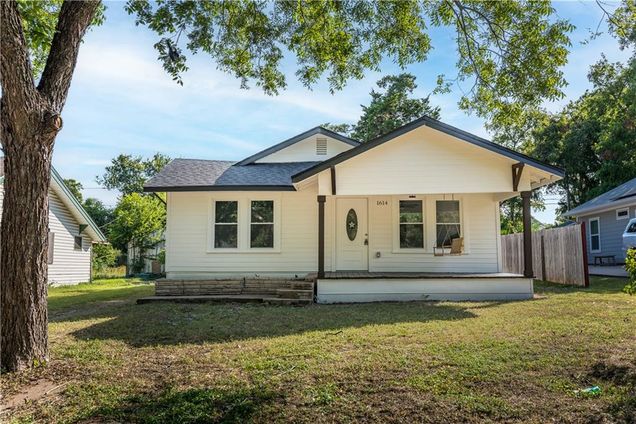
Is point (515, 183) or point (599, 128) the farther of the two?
point (599, 128)

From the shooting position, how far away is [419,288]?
10.1 meters

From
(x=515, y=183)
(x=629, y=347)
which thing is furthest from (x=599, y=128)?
(x=629, y=347)

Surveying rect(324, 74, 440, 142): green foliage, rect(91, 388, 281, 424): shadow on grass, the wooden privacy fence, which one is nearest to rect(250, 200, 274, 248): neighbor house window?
rect(91, 388, 281, 424): shadow on grass

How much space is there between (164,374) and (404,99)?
2829cm

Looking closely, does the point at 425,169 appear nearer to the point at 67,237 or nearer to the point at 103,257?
the point at 67,237

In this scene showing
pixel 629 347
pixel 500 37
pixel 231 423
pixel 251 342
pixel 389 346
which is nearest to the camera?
pixel 231 423

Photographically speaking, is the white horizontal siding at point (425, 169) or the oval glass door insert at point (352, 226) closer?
the white horizontal siding at point (425, 169)

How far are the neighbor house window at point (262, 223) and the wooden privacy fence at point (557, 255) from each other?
8.61 meters

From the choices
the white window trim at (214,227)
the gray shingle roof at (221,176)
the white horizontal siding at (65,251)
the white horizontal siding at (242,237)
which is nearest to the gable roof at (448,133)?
the gray shingle roof at (221,176)

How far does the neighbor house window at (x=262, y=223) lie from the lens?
12039 millimetres

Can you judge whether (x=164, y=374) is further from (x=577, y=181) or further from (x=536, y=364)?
(x=577, y=181)

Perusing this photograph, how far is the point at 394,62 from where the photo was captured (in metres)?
8.77

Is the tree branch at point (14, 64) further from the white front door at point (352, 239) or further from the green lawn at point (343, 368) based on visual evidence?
the white front door at point (352, 239)

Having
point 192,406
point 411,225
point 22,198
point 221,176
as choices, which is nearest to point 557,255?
point 411,225
